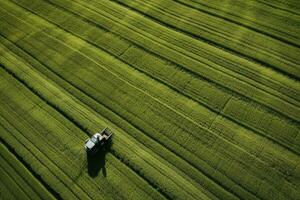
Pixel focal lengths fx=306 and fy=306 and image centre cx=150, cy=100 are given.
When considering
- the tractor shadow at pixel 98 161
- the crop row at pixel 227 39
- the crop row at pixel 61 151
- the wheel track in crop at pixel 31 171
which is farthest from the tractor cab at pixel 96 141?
the crop row at pixel 227 39

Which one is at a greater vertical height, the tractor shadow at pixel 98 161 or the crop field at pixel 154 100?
the crop field at pixel 154 100

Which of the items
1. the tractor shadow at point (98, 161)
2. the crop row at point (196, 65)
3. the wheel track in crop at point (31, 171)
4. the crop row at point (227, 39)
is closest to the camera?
the wheel track in crop at point (31, 171)

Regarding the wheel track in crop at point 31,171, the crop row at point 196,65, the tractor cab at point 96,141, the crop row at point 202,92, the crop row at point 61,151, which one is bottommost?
the wheel track in crop at point 31,171

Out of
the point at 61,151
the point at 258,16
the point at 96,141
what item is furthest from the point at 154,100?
the point at 258,16

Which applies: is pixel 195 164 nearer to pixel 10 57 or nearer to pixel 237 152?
pixel 237 152

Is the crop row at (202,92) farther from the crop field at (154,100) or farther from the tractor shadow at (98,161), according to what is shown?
the tractor shadow at (98,161)

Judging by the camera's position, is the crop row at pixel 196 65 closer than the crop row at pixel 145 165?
No
